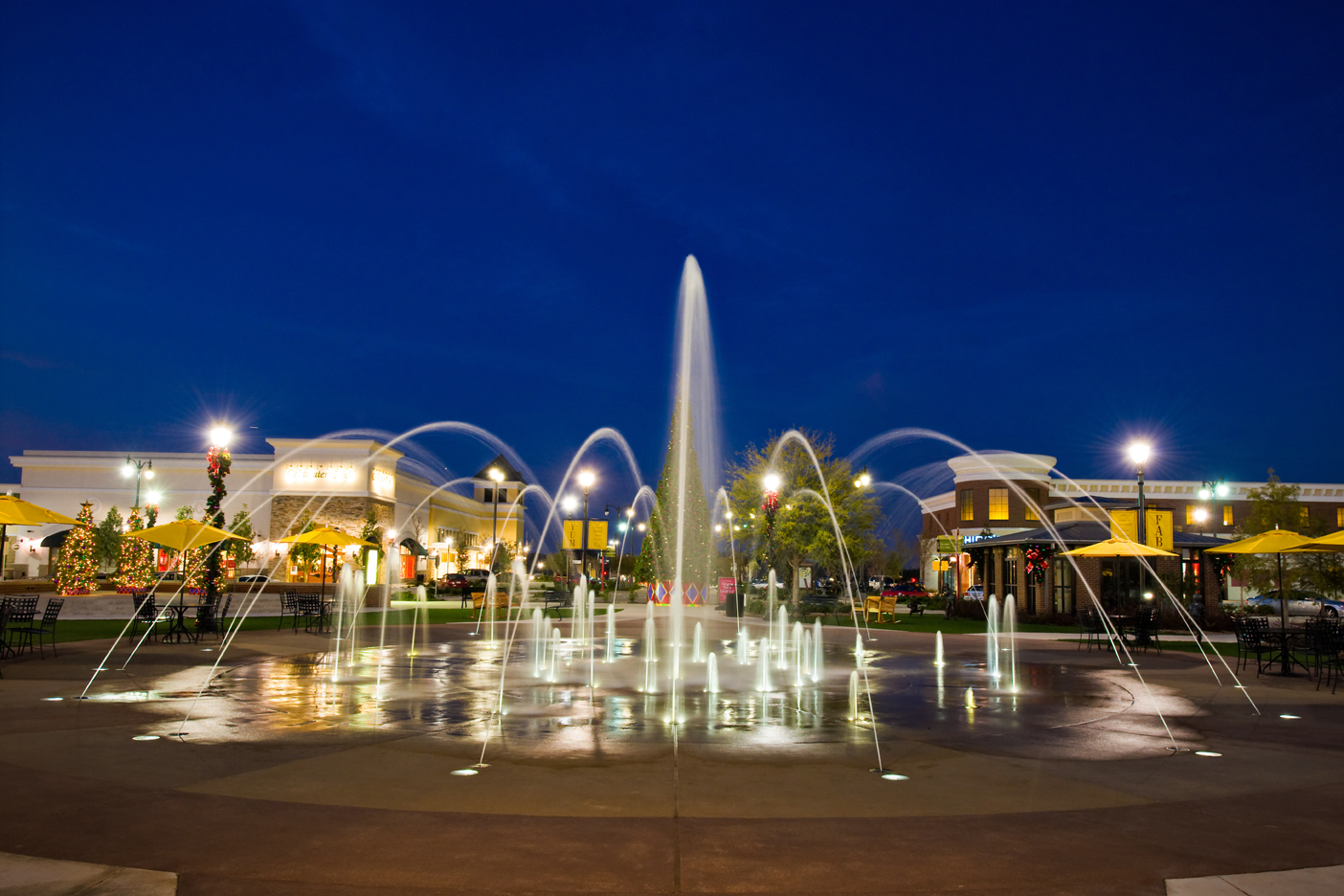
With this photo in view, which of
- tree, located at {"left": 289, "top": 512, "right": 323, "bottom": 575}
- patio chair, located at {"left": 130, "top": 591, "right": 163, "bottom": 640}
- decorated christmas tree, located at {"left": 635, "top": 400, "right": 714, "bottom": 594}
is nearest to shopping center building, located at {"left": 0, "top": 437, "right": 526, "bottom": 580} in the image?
tree, located at {"left": 289, "top": 512, "right": 323, "bottom": 575}

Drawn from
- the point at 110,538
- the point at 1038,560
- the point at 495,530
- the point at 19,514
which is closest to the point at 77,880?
the point at 19,514

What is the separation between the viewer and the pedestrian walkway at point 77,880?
545 centimetres

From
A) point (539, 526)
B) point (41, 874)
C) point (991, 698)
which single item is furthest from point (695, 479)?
point (539, 526)

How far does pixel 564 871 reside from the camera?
600 centimetres

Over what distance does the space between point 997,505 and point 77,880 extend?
3259 inches

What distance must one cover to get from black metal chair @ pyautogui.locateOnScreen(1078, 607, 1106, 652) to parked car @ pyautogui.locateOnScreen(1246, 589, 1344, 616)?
18.1m

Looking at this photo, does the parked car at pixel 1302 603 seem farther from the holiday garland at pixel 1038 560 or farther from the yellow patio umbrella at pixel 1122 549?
the yellow patio umbrella at pixel 1122 549

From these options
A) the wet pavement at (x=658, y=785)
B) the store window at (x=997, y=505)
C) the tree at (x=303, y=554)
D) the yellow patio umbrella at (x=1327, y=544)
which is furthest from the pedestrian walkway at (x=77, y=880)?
the store window at (x=997, y=505)

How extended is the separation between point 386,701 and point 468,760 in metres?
4.77

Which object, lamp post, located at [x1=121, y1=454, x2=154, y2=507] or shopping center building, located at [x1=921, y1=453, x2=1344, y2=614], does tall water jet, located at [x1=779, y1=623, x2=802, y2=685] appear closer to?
shopping center building, located at [x1=921, y1=453, x2=1344, y2=614]

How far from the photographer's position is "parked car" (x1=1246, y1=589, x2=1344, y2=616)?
140ft

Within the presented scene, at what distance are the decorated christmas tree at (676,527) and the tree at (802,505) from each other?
4433mm

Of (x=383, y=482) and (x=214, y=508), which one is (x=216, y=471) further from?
(x=383, y=482)

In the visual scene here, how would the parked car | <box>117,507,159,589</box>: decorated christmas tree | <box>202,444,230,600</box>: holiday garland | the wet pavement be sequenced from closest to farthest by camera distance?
the wet pavement < <box>202,444,230,600</box>: holiday garland < the parked car < <box>117,507,159,589</box>: decorated christmas tree
